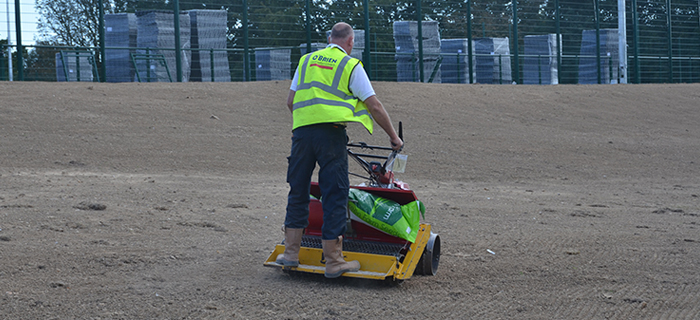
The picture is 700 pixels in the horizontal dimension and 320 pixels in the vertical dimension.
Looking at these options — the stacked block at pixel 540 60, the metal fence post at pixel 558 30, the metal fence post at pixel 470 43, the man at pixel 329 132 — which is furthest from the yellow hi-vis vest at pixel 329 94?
the stacked block at pixel 540 60

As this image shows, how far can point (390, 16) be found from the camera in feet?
74.6

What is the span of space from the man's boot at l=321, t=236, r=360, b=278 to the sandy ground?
0.13 m

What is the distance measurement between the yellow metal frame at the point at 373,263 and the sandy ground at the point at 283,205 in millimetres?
124

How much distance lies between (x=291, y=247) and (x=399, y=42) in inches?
735

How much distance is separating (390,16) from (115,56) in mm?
9102

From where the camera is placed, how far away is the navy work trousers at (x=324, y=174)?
461 cm

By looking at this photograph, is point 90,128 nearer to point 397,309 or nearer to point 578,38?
point 397,309

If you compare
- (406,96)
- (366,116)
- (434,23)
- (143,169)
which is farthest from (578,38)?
(366,116)

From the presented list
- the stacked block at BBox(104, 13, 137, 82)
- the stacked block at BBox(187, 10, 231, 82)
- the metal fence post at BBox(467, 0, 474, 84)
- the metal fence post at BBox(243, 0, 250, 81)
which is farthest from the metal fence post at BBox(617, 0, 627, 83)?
the stacked block at BBox(104, 13, 137, 82)

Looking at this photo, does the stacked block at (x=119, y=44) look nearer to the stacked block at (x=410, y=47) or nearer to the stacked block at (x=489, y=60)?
the stacked block at (x=410, y=47)

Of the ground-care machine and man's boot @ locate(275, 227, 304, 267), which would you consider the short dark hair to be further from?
man's boot @ locate(275, 227, 304, 267)

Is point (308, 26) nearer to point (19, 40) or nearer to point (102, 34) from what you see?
point (102, 34)

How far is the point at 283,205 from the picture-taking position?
8.41 m

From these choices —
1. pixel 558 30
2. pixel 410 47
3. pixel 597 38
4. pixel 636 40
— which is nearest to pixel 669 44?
pixel 636 40
